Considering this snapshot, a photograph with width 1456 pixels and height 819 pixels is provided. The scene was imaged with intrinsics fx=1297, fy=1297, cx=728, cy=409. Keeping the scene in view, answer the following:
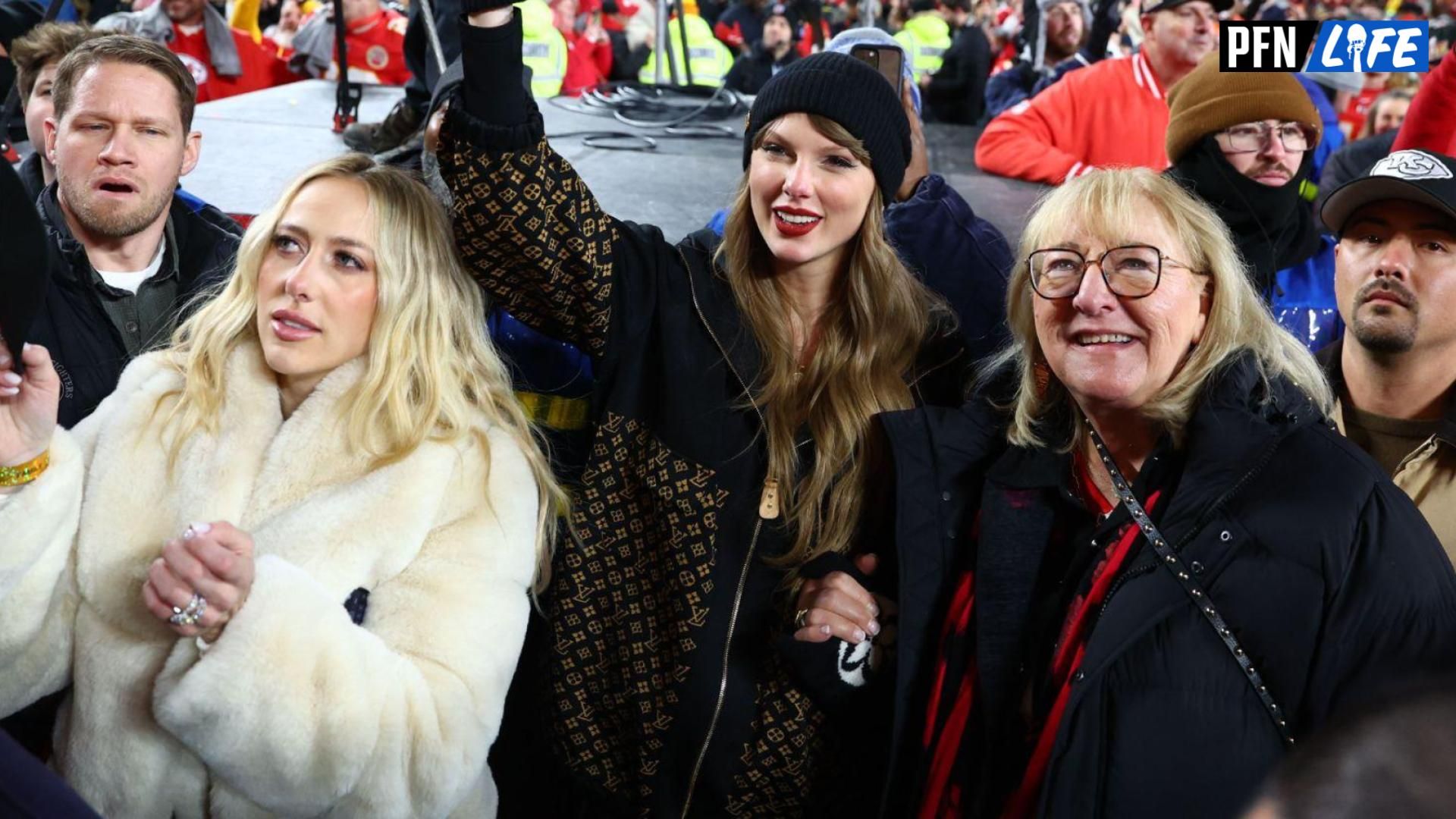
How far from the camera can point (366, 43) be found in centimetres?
811

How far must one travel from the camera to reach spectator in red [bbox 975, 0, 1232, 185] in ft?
16.0

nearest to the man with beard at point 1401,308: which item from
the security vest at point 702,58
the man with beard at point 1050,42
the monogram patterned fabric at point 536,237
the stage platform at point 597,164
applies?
the stage platform at point 597,164

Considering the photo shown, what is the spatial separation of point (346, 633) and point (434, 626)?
0.14 metres

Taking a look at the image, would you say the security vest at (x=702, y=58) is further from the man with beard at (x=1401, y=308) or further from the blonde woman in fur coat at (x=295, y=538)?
the blonde woman in fur coat at (x=295, y=538)

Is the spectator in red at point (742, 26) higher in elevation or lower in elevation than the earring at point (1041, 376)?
higher

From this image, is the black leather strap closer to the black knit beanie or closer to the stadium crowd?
the stadium crowd

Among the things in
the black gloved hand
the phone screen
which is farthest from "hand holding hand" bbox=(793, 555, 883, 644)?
the phone screen

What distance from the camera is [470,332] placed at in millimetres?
2260

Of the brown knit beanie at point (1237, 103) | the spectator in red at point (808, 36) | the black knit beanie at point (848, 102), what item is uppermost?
the black knit beanie at point (848, 102)

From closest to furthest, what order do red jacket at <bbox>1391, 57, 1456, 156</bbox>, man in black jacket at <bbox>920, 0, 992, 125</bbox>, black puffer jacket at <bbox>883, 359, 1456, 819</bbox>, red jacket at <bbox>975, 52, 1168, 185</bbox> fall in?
black puffer jacket at <bbox>883, 359, 1456, 819</bbox>
red jacket at <bbox>1391, 57, 1456, 156</bbox>
red jacket at <bbox>975, 52, 1168, 185</bbox>
man in black jacket at <bbox>920, 0, 992, 125</bbox>

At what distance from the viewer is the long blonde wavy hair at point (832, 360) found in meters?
2.24

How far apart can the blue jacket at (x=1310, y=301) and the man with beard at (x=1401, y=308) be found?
1.46ft

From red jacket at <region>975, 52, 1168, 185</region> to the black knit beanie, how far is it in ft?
8.99

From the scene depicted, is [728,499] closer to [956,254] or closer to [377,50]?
[956,254]
